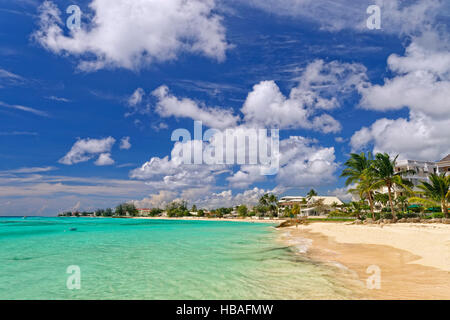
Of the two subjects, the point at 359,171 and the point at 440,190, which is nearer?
the point at 440,190

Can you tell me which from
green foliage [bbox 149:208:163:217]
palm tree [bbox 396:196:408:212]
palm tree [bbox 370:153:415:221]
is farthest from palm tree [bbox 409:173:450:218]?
green foliage [bbox 149:208:163:217]

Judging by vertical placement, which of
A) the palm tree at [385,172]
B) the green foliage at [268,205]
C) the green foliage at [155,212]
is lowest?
the green foliage at [155,212]

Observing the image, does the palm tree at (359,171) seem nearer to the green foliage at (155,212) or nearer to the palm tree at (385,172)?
the palm tree at (385,172)

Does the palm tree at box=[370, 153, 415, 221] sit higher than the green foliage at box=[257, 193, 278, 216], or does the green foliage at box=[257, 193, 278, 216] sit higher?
the palm tree at box=[370, 153, 415, 221]

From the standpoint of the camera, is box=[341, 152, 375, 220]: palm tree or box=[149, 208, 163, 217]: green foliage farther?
box=[149, 208, 163, 217]: green foliage

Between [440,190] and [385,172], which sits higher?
[385,172]

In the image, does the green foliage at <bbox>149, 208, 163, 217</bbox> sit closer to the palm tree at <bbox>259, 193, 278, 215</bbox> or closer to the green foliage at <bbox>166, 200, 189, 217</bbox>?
the green foliage at <bbox>166, 200, 189, 217</bbox>

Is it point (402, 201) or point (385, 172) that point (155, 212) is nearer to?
point (402, 201)

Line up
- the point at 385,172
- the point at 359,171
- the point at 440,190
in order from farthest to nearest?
the point at 359,171
the point at 385,172
the point at 440,190

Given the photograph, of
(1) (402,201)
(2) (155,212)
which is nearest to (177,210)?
(2) (155,212)

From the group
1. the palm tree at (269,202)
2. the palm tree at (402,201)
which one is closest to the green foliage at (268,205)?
the palm tree at (269,202)
